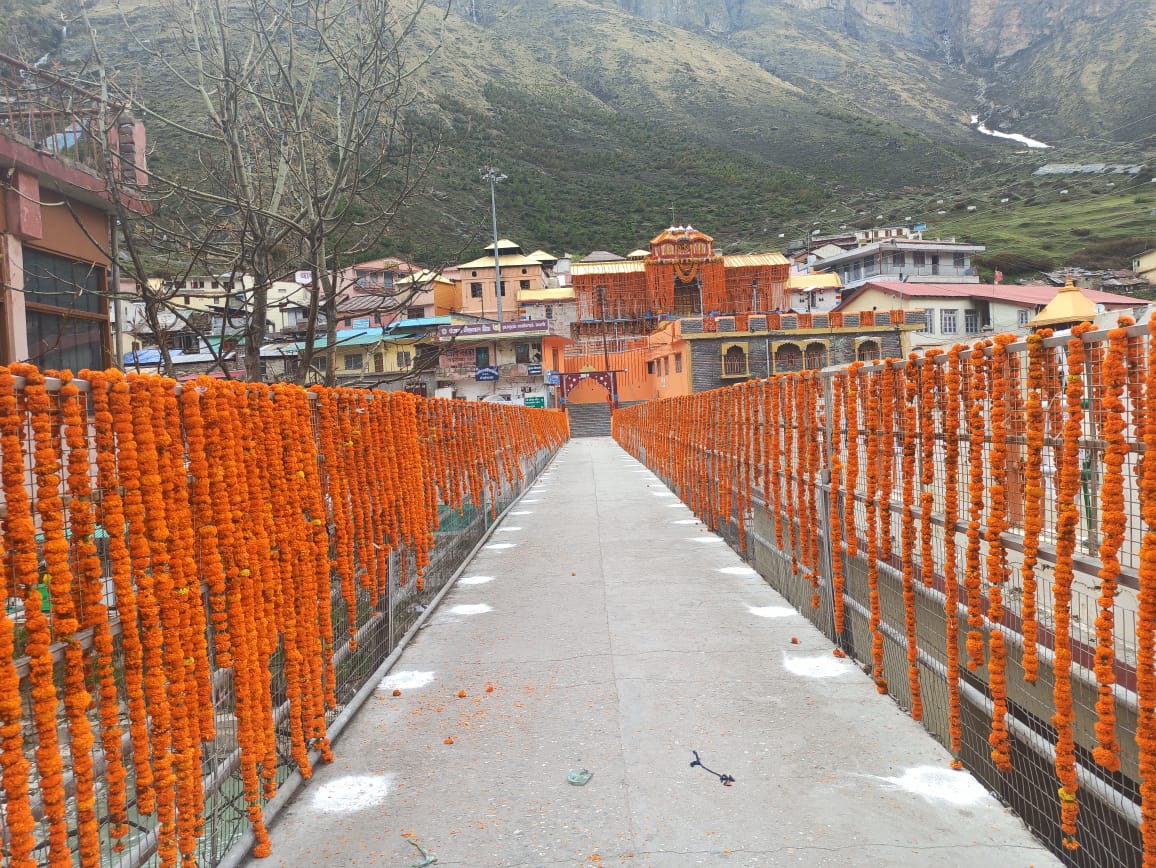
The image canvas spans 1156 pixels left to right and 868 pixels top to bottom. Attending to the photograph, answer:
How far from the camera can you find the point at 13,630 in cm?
215

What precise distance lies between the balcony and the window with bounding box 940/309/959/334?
143 feet

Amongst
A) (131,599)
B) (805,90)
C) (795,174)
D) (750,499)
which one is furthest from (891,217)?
(131,599)

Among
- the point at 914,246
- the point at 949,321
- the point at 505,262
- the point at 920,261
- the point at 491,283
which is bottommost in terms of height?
the point at 949,321

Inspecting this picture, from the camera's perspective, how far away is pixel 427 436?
7.54m

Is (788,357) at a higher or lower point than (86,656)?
higher

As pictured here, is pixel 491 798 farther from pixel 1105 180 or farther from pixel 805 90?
pixel 805 90

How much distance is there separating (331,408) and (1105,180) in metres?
109

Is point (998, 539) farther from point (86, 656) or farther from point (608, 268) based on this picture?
point (608, 268)

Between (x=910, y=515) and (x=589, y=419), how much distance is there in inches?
1810

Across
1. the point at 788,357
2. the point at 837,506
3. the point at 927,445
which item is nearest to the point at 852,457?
the point at 837,506

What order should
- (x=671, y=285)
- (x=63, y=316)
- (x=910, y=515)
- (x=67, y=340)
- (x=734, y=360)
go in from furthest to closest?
(x=671, y=285)
(x=734, y=360)
(x=67, y=340)
(x=63, y=316)
(x=910, y=515)

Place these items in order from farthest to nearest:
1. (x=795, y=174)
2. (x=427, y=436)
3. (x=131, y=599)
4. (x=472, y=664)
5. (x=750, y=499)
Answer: (x=795, y=174)
(x=750, y=499)
(x=427, y=436)
(x=472, y=664)
(x=131, y=599)

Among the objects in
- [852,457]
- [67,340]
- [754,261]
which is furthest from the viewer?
[754,261]

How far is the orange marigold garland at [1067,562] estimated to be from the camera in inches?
109
